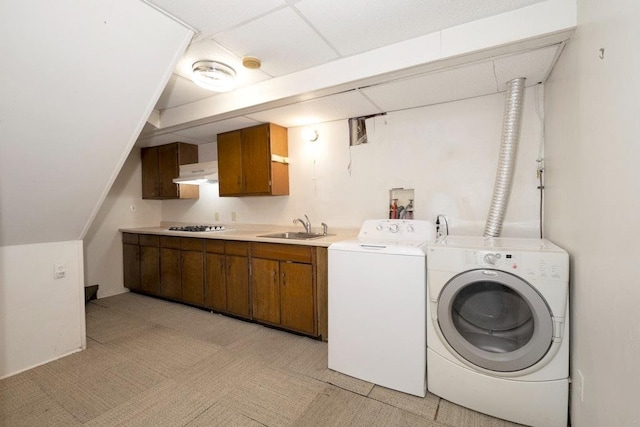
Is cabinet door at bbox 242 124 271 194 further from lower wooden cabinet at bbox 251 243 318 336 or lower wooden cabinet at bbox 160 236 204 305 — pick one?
lower wooden cabinet at bbox 160 236 204 305

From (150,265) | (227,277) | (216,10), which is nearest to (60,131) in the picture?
(216,10)

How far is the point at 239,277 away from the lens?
2863mm

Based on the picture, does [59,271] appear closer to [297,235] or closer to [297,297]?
[297,297]

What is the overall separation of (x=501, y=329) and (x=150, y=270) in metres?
3.85

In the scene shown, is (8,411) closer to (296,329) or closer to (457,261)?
(296,329)

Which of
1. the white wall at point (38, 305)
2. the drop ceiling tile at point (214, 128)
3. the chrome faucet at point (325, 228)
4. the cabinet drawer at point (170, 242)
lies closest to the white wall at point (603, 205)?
the chrome faucet at point (325, 228)

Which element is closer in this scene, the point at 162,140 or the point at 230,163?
the point at 230,163

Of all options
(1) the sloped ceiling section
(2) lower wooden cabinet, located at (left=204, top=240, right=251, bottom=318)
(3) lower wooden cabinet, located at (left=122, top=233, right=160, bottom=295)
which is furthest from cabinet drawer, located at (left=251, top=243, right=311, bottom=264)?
(3) lower wooden cabinet, located at (left=122, top=233, right=160, bottom=295)

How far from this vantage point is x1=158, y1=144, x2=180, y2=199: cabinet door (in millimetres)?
3850

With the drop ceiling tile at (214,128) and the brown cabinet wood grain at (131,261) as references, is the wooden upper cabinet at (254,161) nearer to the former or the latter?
the drop ceiling tile at (214,128)

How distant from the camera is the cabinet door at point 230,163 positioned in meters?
3.25

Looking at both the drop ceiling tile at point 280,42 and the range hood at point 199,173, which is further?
the range hood at point 199,173

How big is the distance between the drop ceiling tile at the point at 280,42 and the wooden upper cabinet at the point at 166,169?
90.5 inches

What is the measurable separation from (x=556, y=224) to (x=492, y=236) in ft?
1.24
